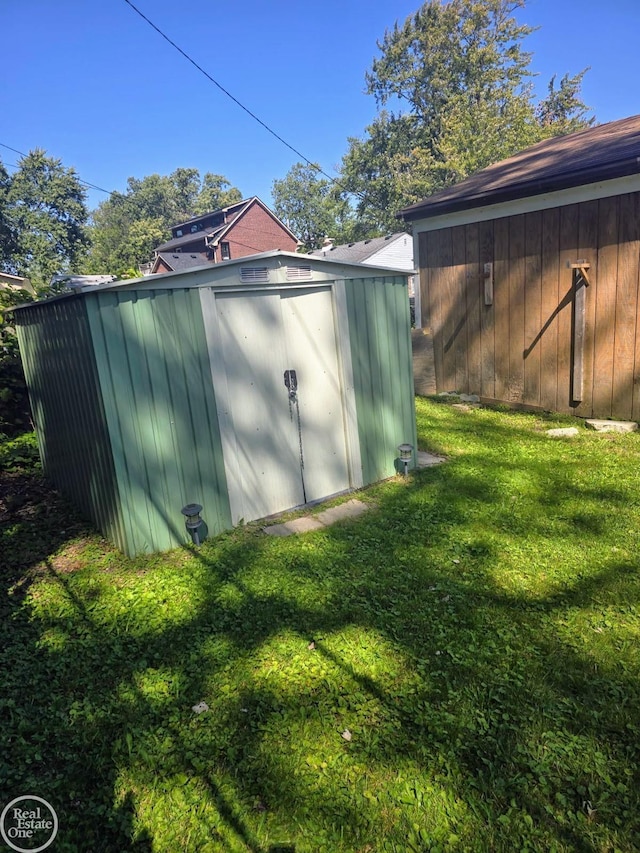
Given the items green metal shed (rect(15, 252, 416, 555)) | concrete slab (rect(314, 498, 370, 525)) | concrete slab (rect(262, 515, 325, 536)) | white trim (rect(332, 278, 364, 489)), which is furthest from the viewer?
white trim (rect(332, 278, 364, 489))

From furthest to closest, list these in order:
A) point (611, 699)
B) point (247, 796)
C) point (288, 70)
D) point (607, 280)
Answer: point (288, 70) → point (607, 280) → point (611, 699) → point (247, 796)

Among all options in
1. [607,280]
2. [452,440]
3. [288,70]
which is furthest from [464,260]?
[288,70]

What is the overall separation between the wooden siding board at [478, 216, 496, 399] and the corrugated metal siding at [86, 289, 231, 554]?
5.02 m

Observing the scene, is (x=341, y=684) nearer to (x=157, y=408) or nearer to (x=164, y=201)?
(x=157, y=408)

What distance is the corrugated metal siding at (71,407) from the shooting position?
3660 mm

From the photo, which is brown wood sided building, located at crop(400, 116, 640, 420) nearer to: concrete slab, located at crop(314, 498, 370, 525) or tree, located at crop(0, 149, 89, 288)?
concrete slab, located at crop(314, 498, 370, 525)

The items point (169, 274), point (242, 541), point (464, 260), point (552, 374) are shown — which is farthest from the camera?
point (464, 260)

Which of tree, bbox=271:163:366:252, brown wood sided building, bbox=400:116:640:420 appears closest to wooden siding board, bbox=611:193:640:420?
brown wood sided building, bbox=400:116:640:420

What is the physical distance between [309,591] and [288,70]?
53.9 feet

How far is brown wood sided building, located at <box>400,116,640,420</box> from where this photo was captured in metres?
5.93

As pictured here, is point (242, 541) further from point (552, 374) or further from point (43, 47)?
point (43, 47)

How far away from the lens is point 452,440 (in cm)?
625

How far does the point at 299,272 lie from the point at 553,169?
4.25m

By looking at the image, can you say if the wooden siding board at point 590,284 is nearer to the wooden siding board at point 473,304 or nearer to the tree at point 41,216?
the wooden siding board at point 473,304
